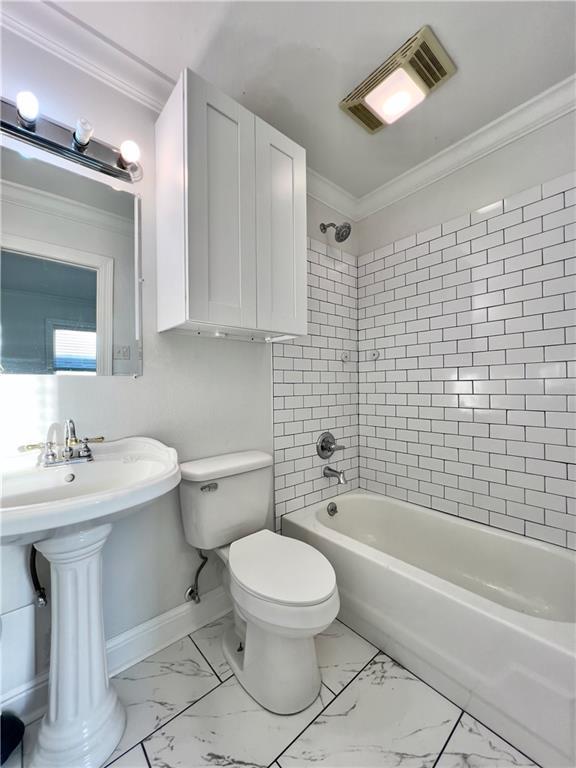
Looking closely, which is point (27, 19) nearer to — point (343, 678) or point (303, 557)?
point (303, 557)

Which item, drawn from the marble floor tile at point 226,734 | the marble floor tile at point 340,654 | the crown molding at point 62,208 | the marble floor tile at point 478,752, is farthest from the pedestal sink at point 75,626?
the marble floor tile at point 478,752

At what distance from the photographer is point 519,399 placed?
5.16 feet

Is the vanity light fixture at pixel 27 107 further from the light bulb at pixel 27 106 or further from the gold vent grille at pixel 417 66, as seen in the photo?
the gold vent grille at pixel 417 66

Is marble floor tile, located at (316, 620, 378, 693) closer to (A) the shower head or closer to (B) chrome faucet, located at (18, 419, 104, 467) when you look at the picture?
(B) chrome faucet, located at (18, 419, 104, 467)

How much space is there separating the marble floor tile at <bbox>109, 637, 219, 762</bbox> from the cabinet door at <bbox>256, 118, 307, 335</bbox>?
4.86ft

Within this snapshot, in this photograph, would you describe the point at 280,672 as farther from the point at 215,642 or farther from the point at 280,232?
the point at 280,232

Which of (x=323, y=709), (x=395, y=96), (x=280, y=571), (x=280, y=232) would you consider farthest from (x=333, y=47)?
(x=323, y=709)

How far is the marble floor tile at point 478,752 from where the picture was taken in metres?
0.96

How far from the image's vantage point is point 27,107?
3.45ft

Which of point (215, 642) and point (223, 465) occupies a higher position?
point (223, 465)

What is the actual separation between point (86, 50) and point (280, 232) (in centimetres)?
99

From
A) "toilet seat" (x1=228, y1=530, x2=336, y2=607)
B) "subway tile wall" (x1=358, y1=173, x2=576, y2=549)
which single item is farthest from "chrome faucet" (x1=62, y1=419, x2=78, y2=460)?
"subway tile wall" (x1=358, y1=173, x2=576, y2=549)

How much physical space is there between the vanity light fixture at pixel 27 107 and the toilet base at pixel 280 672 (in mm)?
1990

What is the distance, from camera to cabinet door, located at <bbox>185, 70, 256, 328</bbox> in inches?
47.3
